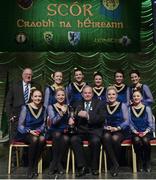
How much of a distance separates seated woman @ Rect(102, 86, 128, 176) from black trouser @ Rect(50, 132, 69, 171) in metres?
0.64

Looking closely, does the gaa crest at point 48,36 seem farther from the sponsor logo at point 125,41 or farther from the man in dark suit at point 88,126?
the man in dark suit at point 88,126

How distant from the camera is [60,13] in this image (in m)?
12.8

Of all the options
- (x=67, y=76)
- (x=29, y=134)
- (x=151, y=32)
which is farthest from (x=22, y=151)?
(x=151, y=32)

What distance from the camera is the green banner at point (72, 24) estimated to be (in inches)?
502

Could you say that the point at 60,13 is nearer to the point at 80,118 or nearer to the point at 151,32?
the point at 151,32

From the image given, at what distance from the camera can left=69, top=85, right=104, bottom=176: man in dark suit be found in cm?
943

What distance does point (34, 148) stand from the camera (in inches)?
369

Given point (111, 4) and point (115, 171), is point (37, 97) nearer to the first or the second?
point (115, 171)

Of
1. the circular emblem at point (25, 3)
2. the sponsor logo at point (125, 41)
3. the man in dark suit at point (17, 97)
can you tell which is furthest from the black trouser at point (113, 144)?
the circular emblem at point (25, 3)

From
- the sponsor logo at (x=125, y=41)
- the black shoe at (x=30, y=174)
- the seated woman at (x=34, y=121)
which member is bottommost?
the black shoe at (x=30, y=174)

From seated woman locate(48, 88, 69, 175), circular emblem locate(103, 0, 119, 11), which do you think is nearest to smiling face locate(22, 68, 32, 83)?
seated woman locate(48, 88, 69, 175)

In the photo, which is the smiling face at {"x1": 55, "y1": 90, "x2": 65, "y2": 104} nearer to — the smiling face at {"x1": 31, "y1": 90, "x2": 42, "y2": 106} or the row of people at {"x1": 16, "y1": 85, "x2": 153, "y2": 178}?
the row of people at {"x1": 16, "y1": 85, "x2": 153, "y2": 178}

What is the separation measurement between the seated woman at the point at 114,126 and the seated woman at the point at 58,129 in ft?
2.21

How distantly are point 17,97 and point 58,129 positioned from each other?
1.04 meters
